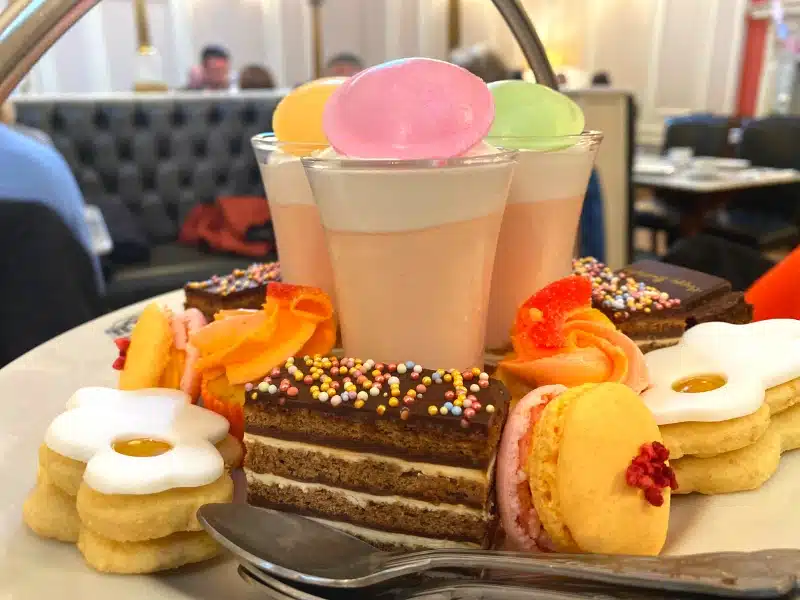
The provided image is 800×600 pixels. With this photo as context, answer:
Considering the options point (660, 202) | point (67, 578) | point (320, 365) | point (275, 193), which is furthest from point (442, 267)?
point (660, 202)

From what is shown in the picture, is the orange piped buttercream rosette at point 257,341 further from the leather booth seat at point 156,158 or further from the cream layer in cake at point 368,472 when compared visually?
the leather booth seat at point 156,158

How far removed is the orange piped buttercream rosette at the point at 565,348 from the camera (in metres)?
0.77

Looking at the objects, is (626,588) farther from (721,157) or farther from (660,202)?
(721,157)

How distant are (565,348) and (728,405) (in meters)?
0.18

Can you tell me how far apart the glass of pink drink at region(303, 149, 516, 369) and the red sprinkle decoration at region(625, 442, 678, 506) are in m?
0.24

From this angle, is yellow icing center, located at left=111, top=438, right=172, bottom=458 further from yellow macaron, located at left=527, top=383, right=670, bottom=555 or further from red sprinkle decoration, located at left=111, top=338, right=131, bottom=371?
yellow macaron, located at left=527, top=383, right=670, bottom=555

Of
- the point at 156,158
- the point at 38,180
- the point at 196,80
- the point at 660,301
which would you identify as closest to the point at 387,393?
the point at 660,301

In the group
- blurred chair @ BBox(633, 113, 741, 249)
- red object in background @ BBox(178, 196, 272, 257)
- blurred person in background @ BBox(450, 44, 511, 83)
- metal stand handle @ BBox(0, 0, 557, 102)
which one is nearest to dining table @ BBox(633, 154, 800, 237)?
blurred chair @ BBox(633, 113, 741, 249)

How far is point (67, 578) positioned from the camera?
642mm

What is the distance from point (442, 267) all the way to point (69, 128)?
302 centimetres

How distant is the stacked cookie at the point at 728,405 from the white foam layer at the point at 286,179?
0.49 m

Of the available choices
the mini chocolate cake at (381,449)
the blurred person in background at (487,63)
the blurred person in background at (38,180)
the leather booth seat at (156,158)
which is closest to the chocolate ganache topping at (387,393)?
the mini chocolate cake at (381,449)

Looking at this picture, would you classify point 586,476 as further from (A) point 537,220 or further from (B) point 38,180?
(B) point 38,180

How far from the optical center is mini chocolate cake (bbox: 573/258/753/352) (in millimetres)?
922
